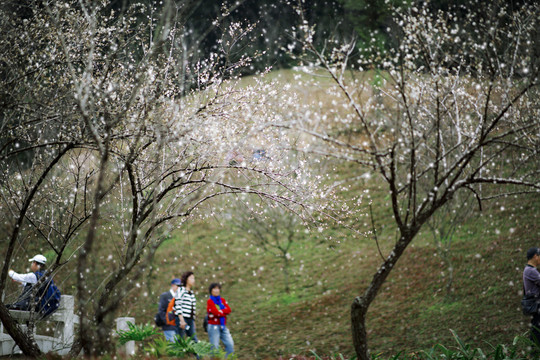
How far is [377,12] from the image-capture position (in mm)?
18312

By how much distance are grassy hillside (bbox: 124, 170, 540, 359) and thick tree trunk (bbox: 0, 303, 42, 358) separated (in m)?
4.62

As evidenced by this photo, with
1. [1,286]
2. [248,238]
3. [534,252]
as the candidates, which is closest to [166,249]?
[248,238]

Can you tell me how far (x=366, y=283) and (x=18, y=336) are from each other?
30.7ft

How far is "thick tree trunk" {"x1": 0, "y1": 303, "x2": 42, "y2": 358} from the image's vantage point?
5.02 metres

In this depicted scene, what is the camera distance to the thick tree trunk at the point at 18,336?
5016 mm

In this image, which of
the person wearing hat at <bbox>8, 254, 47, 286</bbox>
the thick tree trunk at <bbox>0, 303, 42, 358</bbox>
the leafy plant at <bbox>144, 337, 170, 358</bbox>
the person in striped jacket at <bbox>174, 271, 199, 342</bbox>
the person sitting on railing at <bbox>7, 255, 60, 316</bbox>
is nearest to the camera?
the thick tree trunk at <bbox>0, 303, 42, 358</bbox>

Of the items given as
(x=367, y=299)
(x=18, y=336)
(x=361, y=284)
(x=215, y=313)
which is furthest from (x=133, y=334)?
(x=361, y=284)

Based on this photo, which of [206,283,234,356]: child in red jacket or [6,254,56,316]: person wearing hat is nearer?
[6,254,56,316]: person wearing hat

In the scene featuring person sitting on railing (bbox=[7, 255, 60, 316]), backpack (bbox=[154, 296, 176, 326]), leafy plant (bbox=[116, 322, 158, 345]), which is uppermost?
person sitting on railing (bbox=[7, 255, 60, 316])

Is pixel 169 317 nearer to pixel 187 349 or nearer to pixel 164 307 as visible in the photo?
pixel 164 307

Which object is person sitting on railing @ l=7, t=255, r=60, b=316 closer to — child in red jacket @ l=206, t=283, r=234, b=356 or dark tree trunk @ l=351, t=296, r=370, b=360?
child in red jacket @ l=206, t=283, r=234, b=356

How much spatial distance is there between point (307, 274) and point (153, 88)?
9975mm

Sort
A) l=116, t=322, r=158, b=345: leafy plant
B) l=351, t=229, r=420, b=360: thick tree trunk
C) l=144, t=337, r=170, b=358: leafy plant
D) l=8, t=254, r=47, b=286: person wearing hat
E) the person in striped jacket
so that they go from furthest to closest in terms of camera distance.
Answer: the person in striped jacket < l=116, t=322, r=158, b=345: leafy plant < l=8, t=254, r=47, b=286: person wearing hat < l=144, t=337, r=170, b=358: leafy plant < l=351, t=229, r=420, b=360: thick tree trunk

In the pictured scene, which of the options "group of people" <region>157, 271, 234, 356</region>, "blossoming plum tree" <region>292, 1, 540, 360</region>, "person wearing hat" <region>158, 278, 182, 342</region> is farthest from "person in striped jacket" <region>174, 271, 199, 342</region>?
"blossoming plum tree" <region>292, 1, 540, 360</region>
